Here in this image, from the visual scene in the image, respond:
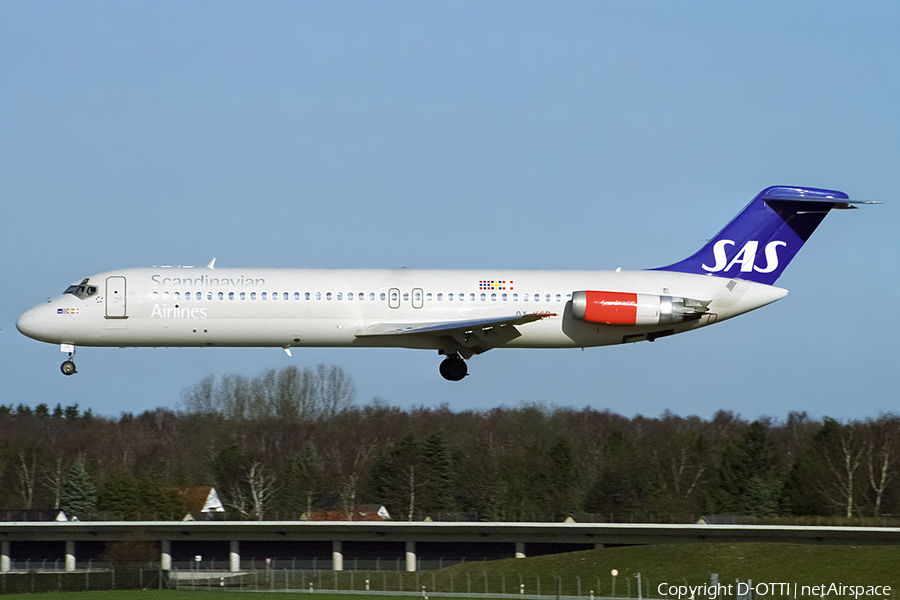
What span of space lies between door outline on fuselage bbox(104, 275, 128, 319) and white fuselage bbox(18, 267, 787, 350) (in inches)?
1.2

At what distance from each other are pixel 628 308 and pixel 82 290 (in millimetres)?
17399

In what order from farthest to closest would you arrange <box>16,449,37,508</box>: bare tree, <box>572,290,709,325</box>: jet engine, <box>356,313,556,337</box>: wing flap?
<box>16,449,37,508</box>: bare tree < <box>572,290,709,325</box>: jet engine < <box>356,313,556,337</box>: wing flap

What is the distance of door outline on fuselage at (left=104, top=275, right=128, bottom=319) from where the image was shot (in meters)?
37.2

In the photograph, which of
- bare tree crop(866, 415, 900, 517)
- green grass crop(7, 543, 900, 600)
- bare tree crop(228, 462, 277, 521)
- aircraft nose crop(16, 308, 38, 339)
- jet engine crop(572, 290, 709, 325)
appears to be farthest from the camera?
bare tree crop(866, 415, 900, 517)

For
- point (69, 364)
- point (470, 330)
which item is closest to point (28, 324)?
point (69, 364)

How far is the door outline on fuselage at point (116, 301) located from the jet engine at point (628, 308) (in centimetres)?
1418

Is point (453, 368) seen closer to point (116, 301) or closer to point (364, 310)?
point (364, 310)

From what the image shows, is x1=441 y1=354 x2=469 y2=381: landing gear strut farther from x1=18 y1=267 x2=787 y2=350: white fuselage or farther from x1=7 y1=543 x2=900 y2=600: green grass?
x1=7 y1=543 x2=900 y2=600: green grass

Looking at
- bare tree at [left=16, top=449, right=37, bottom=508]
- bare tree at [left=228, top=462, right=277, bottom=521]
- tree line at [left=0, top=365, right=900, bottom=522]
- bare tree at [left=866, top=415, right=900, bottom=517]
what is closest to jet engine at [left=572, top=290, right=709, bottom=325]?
tree line at [left=0, top=365, right=900, bottom=522]

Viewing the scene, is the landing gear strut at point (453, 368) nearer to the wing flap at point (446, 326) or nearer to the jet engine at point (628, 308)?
the wing flap at point (446, 326)

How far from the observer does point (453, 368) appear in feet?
128

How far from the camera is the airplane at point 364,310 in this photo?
122 ft

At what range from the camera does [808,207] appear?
135 ft

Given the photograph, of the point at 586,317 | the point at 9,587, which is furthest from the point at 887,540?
the point at 9,587
